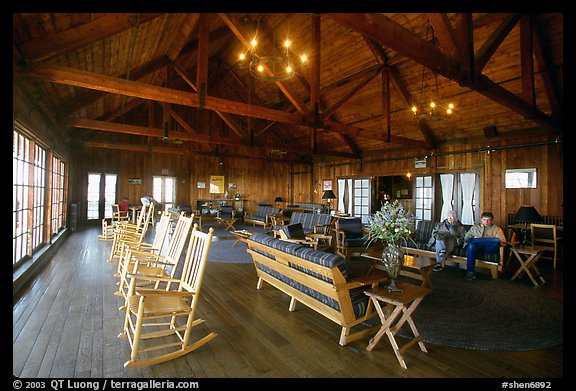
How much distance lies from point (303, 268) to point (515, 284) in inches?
152

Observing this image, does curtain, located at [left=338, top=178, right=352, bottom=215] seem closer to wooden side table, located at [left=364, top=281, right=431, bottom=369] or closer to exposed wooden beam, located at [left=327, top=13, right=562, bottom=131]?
exposed wooden beam, located at [left=327, top=13, right=562, bottom=131]

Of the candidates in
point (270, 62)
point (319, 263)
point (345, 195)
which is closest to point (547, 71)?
point (270, 62)

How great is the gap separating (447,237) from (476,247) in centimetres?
46

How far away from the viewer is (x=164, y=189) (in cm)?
1292

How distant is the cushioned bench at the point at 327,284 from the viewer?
8.09ft

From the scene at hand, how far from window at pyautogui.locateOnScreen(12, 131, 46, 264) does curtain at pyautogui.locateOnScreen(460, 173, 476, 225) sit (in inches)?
391

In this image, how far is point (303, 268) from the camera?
2.83m

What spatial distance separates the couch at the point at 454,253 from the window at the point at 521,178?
10.1 ft

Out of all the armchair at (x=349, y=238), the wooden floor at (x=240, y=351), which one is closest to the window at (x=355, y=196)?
the armchair at (x=349, y=238)

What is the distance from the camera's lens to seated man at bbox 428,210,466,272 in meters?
5.13
